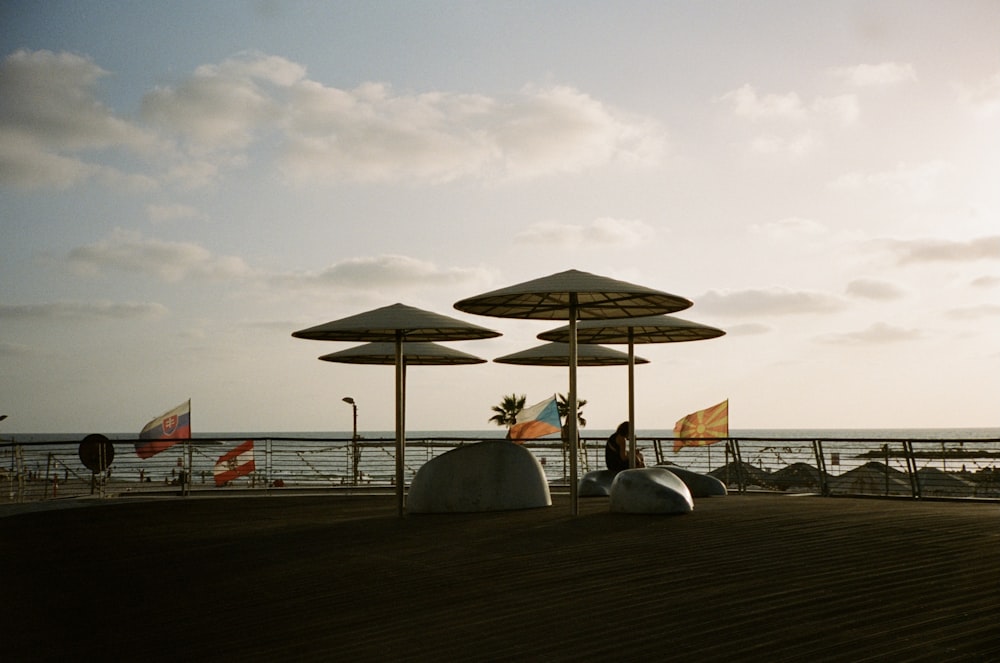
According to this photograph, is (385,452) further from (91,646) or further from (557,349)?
(91,646)

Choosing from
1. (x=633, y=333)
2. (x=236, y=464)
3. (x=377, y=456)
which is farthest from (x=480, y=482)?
(x=236, y=464)

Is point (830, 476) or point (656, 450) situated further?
point (656, 450)

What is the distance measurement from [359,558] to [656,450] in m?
12.7

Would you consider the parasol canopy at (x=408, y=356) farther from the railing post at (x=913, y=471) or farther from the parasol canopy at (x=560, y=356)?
the railing post at (x=913, y=471)

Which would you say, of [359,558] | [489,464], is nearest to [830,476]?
[489,464]

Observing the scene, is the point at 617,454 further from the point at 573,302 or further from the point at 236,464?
the point at 236,464

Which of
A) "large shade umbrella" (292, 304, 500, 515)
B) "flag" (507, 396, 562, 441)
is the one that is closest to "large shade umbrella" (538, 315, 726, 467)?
"large shade umbrella" (292, 304, 500, 515)

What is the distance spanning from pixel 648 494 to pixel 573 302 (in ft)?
8.77

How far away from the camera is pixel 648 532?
31.7 ft

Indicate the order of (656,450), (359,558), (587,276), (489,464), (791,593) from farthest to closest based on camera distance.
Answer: (656,450)
(489,464)
(587,276)
(359,558)
(791,593)

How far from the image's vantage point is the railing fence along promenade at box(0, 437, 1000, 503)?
56.1ft

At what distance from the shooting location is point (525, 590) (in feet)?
21.5

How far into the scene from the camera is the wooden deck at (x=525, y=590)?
505 centimetres

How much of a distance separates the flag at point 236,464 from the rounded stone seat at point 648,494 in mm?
11603
